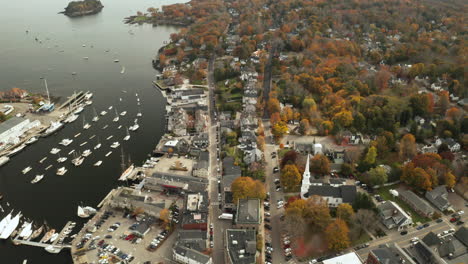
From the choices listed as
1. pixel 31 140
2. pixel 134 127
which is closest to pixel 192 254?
pixel 134 127

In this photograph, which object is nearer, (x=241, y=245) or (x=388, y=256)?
(x=388, y=256)

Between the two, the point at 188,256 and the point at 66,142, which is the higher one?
the point at 66,142

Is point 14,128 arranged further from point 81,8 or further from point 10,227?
point 81,8

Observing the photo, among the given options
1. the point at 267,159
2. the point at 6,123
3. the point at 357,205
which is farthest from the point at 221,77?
the point at 357,205

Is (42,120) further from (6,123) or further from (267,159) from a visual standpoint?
(267,159)

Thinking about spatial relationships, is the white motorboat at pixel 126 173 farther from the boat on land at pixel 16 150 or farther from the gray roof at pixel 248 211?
the boat on land at pixel 16 150
